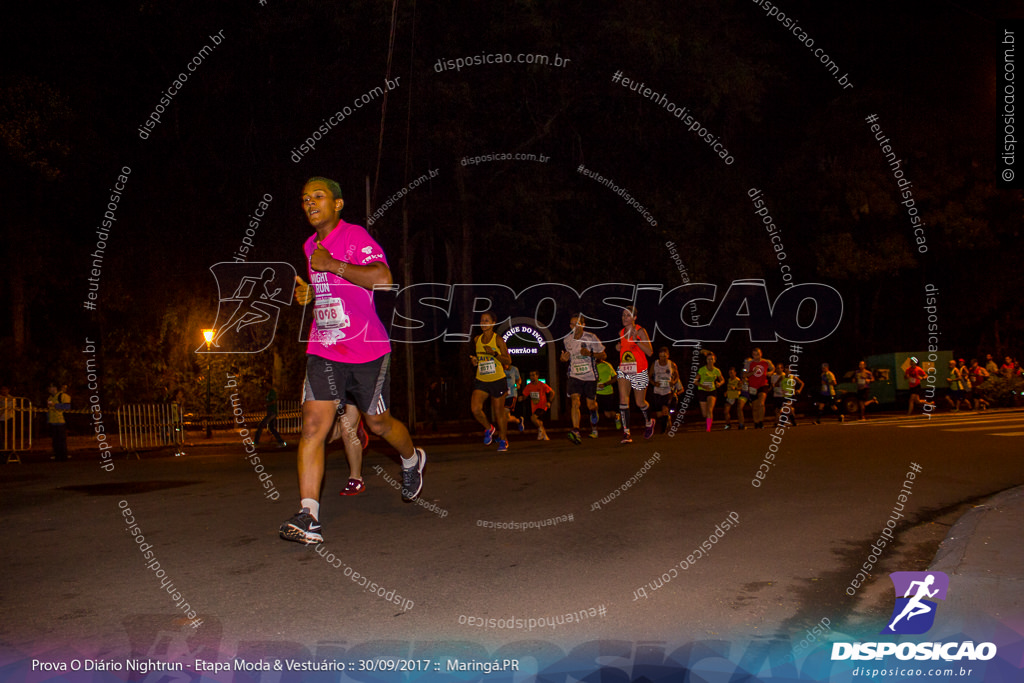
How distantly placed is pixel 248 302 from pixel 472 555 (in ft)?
78.5

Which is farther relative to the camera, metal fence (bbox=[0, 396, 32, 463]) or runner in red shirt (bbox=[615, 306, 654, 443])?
metal fence (bbox=[0, 396, 32, 463])

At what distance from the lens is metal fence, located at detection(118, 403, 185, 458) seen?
18.2m

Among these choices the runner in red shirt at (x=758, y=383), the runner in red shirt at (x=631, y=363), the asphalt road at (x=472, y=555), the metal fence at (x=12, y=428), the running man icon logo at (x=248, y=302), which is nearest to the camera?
the asphalt road at (x=472, y=555)

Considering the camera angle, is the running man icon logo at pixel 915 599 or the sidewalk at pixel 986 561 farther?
the sidewalk at pixel 986 561

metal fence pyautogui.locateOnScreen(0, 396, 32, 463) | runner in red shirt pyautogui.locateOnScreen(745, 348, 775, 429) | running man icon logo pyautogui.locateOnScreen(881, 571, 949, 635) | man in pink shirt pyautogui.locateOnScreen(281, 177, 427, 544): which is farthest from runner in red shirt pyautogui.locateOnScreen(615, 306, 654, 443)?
metal fence pyautogui.locateOnScreen(0, 396, 32, 463)

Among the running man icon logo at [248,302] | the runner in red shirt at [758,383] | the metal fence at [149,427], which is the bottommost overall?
the metal fence at [149,427]

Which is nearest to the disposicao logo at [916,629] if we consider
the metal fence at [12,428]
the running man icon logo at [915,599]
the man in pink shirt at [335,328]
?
the running man icon logo at [915,599]

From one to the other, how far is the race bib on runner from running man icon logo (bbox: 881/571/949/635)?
150 inches

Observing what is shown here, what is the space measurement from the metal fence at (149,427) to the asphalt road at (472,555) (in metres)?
7.94

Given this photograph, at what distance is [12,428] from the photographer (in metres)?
17.2

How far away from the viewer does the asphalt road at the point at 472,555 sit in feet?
14.4

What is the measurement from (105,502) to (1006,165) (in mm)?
20293

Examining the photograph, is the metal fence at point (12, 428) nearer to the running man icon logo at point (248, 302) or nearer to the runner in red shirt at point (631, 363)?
the running man icon logo at point (248, 302)

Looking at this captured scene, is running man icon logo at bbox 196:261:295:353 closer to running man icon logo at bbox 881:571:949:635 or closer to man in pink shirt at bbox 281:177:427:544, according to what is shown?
man in pink shirt at bbox 281:177:427:544
